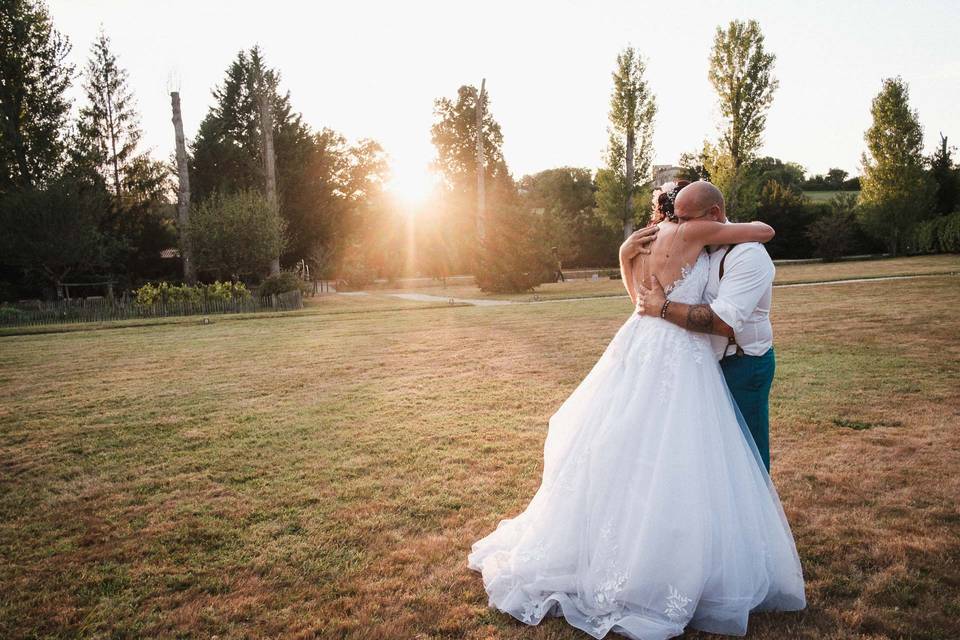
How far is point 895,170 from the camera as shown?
38438 millimetres

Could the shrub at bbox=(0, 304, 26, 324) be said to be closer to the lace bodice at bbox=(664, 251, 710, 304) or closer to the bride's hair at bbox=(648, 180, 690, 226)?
the bride's hair at bbox=(648, 180, 690, 226)

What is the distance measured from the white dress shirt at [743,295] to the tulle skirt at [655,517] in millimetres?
199

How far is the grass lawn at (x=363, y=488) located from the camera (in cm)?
301

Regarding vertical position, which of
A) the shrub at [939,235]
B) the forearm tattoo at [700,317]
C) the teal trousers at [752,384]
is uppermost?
the shrub at [939,235]

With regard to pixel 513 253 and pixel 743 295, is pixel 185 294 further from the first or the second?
pixel 743 295

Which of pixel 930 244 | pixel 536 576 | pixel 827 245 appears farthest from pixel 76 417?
pixel 930 244

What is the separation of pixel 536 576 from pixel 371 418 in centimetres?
397

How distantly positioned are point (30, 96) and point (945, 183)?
188ft

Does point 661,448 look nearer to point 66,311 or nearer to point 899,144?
point 66,311

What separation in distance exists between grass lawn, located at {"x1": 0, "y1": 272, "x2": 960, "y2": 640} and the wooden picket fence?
36.0 ft

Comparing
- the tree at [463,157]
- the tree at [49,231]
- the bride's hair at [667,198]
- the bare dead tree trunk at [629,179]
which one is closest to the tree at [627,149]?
the bare dead tree trunk at [629,179]

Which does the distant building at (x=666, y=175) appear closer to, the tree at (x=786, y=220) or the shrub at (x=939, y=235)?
the shrub at (x=939, y=235)

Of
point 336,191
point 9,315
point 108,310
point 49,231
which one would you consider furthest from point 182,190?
point 336,191

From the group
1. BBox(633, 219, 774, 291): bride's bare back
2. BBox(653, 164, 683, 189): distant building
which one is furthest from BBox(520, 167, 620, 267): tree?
BBox(633, 219, 774, 291): bride's bare back
